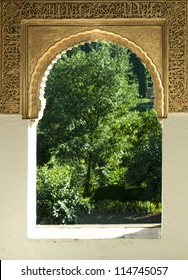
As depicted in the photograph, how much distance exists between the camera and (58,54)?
582 centimetres

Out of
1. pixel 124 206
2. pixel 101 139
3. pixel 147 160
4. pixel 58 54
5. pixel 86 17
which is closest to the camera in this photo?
pixel 86 17

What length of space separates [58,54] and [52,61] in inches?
3.2

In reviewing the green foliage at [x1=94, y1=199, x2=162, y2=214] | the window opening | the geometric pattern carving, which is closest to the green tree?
the window opening

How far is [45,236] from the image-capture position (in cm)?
579

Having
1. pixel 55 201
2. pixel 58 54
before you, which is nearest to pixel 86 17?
pixel 58 54

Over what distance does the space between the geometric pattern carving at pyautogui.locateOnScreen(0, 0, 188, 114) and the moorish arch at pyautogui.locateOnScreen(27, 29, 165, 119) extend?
4.1 inches

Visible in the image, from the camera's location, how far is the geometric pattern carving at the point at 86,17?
5.63 metres

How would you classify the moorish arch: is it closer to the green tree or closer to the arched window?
the arched window

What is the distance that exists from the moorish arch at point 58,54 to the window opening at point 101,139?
6.09m

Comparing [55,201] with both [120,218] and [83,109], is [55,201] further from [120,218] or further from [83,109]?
[83,109]

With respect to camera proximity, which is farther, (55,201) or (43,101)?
(55,201)

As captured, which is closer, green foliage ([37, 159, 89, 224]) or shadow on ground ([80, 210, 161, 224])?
green foliage ([37, 159, 89, 224])

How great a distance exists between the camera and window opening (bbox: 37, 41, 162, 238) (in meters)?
12.1

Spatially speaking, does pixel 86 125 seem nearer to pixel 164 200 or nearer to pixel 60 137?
pixel 60 137
